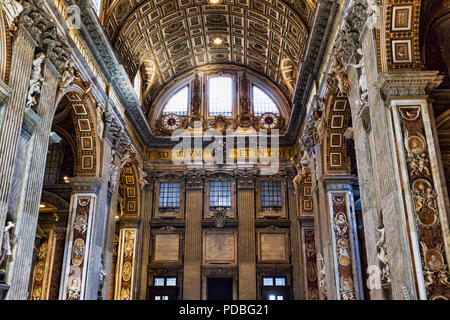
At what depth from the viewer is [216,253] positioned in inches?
792

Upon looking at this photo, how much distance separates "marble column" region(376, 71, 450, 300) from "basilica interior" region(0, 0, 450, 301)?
25 millimetres

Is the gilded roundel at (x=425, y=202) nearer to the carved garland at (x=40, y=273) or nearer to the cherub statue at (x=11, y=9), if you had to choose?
the cherub statue at (x=11, y=9)

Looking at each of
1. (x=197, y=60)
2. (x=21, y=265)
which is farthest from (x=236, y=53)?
(x=21, y=265)

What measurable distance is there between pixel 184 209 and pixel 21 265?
1193 cm

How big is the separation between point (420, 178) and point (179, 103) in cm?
1625

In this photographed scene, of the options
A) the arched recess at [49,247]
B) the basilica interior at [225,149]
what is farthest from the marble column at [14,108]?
the arched recess at [49,247]

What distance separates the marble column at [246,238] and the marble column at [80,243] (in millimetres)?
7388

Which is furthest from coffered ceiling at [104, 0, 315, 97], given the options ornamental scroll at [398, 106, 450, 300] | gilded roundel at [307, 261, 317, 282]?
gilded roundel at [307, 261, 317, 282]

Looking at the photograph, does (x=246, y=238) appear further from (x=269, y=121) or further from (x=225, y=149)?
(x=269, y=121)

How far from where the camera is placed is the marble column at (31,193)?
8.99 metres

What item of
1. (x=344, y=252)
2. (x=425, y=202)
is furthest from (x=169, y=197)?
(x=425, y=202)

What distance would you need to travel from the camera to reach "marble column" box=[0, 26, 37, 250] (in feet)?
27.8

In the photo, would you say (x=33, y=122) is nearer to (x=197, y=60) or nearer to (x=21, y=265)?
(x=21, y=265)

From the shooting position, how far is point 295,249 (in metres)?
19.9
